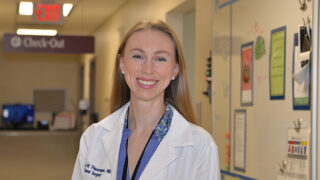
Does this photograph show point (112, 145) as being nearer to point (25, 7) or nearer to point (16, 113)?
point (25, 7)

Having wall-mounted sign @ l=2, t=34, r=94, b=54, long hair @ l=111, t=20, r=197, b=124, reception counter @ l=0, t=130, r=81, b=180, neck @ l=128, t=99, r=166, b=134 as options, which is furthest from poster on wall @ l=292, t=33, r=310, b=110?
wall-mounted sign @ l=2, t=34, r=94, b=54

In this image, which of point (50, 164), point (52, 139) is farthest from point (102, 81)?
point (50, 164)

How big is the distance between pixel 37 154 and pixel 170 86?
1017 cm

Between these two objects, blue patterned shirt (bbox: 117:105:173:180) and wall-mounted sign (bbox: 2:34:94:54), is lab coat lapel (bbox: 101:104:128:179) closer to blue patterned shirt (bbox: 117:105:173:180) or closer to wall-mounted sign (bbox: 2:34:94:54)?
blue patterned shirt (bbox: 117:105:173:180)

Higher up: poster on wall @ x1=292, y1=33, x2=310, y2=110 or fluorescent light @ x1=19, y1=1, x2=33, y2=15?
fluorescent light @ x1=19, y1=1, x2=33, y2=15

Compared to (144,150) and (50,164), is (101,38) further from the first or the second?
(144,150)

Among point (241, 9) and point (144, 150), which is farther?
point (241, 9)

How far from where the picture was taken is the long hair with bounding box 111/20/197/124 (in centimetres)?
210

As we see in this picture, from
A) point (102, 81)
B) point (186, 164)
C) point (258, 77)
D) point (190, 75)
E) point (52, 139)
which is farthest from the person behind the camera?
point (52, 139)

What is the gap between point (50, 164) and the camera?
10.3m

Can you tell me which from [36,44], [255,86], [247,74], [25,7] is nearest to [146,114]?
[255,86]

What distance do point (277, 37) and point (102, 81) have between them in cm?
1084

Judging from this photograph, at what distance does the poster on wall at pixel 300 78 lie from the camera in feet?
10.7

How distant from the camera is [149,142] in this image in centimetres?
207
